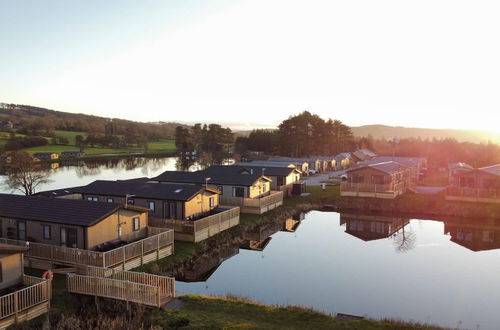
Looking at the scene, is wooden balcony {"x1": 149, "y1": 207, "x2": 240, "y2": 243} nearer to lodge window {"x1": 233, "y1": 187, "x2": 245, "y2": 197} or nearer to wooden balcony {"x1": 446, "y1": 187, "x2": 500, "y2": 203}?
lodge window {"x1": 233, "y1": 187, "x2": 245, "y2": 197}

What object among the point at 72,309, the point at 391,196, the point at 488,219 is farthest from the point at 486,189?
the point at 72,309

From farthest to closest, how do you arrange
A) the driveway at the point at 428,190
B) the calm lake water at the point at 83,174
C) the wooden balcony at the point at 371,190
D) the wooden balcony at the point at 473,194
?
the calm lake water at the point at 83,174 < the driveway at the point at 428,190 < the wooden balcony at the point at 371,190 < the wooden balcony at the point at 473,194

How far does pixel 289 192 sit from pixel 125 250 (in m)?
28.8

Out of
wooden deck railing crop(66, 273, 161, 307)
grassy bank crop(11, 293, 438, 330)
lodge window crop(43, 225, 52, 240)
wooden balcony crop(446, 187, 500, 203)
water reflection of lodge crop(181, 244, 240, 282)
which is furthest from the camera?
wooden balcony crop(446, 187, 500, 203)

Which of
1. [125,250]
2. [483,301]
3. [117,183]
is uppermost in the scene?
[117,183]

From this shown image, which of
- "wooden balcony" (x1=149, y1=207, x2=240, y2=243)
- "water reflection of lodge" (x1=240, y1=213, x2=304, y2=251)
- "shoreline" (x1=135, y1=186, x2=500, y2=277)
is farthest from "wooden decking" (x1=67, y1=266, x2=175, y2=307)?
"water reflection of lodge" (x1=240, y1=213, x2=304, y2=251)

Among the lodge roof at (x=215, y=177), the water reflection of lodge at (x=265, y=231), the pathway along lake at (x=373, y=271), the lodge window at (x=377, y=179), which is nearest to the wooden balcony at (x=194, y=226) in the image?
the pathway along lake at (x=373, y=271)

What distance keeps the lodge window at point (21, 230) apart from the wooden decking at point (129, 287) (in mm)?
7570

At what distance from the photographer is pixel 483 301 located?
2022 centimetres

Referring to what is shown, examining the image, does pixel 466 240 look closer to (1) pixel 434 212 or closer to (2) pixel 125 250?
(1) pixel 434 212

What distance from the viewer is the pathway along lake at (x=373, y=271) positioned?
63.8ft

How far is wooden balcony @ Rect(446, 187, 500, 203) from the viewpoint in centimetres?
3991

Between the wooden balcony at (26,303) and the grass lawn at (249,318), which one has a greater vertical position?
the wooden balcony at (26,303)

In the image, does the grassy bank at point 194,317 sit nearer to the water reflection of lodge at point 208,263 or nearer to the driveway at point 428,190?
the water reflection of lodge at point 208,263
